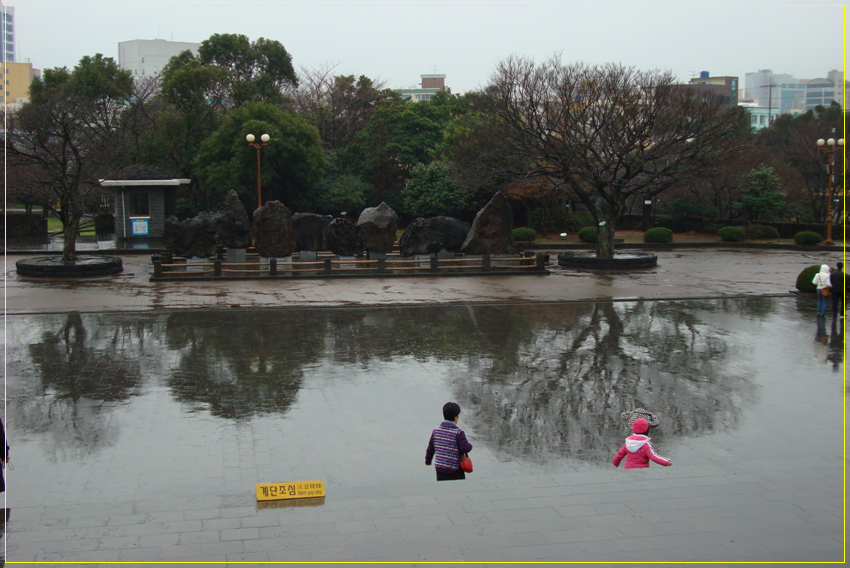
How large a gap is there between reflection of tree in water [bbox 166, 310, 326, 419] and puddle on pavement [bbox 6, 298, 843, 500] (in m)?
0.06

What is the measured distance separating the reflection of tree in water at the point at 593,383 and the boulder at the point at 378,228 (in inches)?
407

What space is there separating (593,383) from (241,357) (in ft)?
20.3

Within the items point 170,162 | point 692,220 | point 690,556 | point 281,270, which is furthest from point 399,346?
point 692,220

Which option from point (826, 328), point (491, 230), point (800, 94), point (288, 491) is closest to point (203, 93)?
point (491, 230)

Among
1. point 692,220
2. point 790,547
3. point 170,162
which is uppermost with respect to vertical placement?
point 170,162

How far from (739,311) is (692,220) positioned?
1075 inches

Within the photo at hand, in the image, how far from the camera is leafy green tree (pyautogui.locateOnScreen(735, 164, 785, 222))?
4028cm

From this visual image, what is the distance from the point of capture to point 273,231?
25891mm

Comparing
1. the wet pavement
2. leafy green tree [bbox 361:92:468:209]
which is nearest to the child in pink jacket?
the wet pavement

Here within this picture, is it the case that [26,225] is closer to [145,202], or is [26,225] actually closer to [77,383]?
[145,202]

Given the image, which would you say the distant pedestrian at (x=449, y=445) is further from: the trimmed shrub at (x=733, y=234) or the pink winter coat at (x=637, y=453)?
the trimmed shrub at (x=733, y=234)

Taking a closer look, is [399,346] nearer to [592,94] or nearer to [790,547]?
[790,547]

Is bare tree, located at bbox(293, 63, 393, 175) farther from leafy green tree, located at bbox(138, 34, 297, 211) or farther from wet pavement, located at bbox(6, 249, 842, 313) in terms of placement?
wet pavement, located at bbox(6, 249, 842, 313)

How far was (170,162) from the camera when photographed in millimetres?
40781
